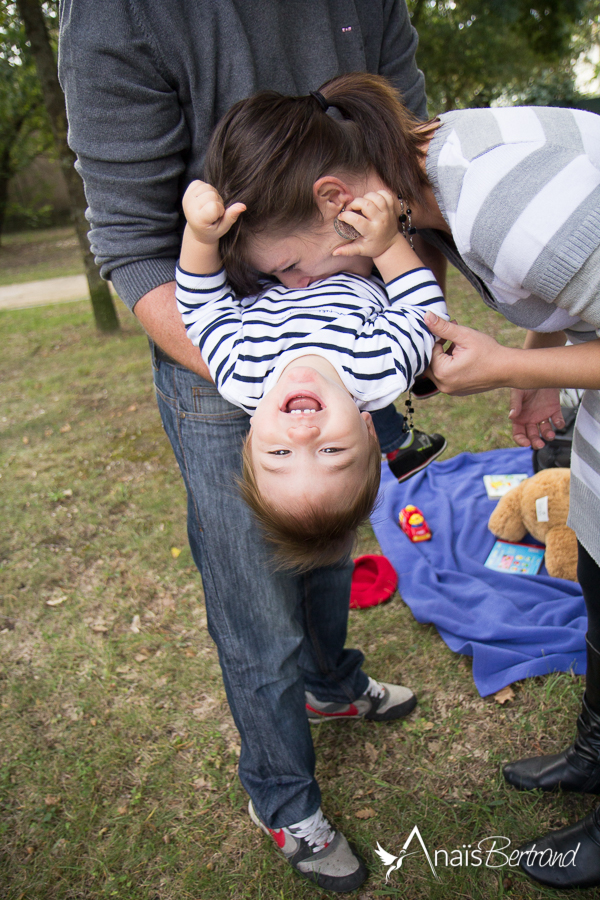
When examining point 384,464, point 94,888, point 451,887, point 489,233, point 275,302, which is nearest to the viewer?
point 489,233

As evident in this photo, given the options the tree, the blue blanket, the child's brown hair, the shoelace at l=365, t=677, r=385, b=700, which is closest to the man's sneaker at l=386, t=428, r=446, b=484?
the blue blanket

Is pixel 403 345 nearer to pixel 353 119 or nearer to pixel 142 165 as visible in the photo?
pixel 353 119

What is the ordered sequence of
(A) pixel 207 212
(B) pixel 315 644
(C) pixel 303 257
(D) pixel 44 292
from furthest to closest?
(D) pixel 44 292 → (B) pixel 315 644 → (C) pixel 303 257 → (A) pixel 207 212

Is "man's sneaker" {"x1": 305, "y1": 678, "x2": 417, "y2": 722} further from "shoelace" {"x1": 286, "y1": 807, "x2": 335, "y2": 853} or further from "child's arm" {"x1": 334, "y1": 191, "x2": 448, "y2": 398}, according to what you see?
"child's arm" {"x1": 334, "y1": 191, "x2": 448, "y2": 398}

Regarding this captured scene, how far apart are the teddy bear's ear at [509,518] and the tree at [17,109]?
319 inches

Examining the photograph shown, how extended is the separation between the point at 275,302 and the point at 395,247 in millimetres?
379

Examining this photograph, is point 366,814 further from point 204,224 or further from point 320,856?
point 204,224

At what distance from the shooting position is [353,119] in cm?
165

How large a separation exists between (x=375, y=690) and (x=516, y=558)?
3.91ft

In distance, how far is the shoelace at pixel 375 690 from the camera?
2.57 metres

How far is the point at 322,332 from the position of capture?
163 centimetres

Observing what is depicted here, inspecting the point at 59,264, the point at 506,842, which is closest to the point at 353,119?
the point at 506,842

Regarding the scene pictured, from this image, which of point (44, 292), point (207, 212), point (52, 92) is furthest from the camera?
point (44, 292)

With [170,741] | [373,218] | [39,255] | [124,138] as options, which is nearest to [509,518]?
[170,741]
